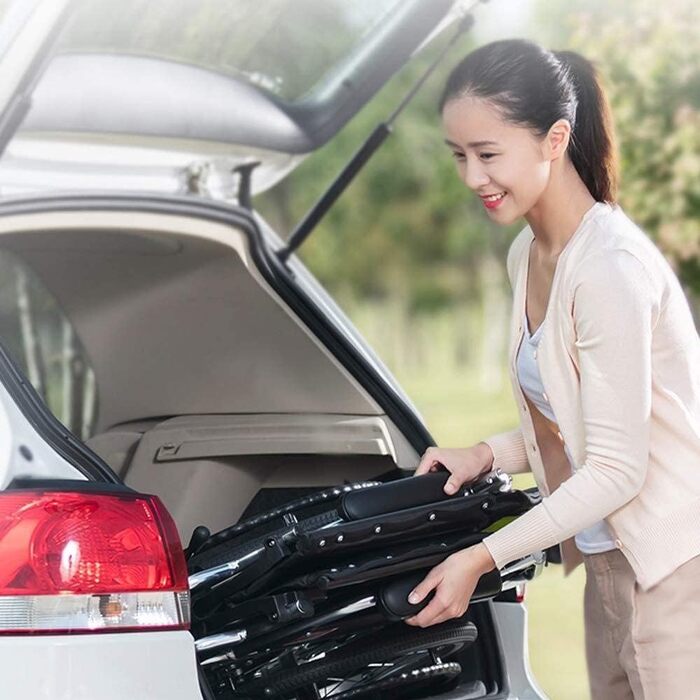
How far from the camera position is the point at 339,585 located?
258 centimetres

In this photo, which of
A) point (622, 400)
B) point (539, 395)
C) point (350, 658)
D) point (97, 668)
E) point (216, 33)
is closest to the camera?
point (97, 668)

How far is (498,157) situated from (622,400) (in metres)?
0.45

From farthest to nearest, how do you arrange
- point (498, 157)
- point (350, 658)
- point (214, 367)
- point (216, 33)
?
point (216, 33) < point (214, 367) < point (350, 658) < point (498, 157)

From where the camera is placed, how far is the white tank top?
2551mm

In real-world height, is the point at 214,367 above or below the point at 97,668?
above

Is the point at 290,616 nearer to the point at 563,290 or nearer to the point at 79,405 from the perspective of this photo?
the point at 563,290

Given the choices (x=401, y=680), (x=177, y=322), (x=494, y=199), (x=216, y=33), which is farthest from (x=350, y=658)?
(x=216, y=33)

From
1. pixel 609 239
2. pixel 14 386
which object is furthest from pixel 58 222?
pixel 609 239

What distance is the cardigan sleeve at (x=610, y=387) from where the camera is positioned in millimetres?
2348

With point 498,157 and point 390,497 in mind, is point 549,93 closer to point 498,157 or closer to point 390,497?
point 498,157

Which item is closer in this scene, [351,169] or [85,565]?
[85,565]

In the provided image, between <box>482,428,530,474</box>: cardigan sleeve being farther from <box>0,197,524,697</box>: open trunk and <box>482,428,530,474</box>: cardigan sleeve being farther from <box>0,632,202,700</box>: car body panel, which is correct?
Answer: <box>0,632,202,700</box>: car body panel

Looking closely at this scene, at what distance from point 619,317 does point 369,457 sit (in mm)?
1225

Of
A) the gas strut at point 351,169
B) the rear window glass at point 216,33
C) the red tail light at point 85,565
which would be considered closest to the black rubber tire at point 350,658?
the red tail light at point 85,565
